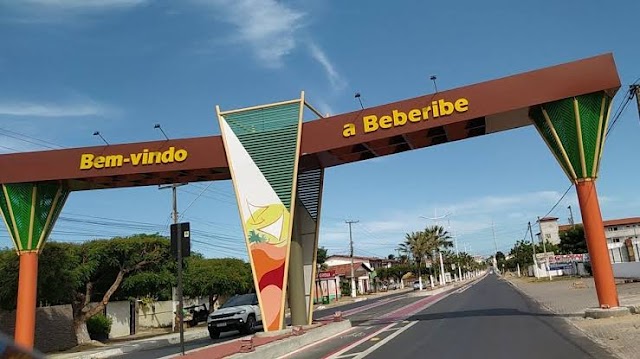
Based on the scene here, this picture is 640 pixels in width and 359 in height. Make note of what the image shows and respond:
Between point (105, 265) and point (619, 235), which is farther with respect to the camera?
point (619, 235)

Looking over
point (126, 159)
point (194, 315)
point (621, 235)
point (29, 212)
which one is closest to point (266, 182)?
point (126, 159)

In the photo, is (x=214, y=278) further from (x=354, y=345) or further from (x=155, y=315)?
(x=354, y=345)

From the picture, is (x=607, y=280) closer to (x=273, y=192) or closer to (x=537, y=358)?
(x=537, y=358)

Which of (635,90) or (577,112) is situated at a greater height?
(635,90)

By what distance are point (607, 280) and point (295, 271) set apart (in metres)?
10.0

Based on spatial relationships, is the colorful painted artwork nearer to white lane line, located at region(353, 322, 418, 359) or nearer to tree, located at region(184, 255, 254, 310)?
white lane line, located at region(353, 322, 418, 359)

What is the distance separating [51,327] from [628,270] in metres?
45.5

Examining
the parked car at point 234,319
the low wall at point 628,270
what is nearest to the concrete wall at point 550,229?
the low wall at point 628,270

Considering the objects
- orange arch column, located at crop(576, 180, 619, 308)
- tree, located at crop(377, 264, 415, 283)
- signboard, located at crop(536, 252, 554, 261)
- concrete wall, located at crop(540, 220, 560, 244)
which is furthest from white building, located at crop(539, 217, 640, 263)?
tree, located at crop(377, 264, 415, 283)

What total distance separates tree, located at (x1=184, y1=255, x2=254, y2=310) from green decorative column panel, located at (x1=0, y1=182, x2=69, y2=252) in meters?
18.1

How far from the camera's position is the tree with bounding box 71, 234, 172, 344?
87.8ft

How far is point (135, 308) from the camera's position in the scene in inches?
1401

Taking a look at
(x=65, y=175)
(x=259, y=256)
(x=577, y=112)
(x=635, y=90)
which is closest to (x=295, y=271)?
(x=259, y=256)

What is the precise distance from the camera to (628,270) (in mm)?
46844
